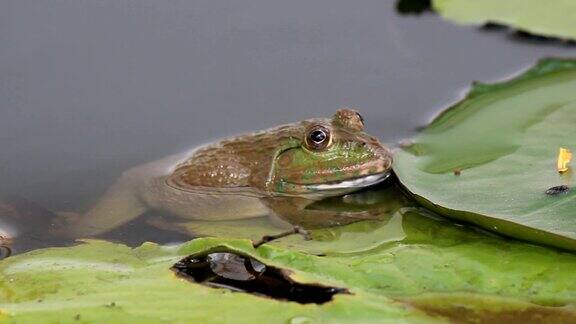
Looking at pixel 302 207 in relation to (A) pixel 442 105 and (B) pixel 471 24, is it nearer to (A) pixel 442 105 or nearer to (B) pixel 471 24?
(A) pixel 442 105

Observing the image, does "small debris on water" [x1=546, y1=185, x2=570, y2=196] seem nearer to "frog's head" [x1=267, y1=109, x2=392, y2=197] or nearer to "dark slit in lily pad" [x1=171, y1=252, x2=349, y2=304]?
"dark slit in lily pad" [x1=171, y1=252, x2=349, y2=304]

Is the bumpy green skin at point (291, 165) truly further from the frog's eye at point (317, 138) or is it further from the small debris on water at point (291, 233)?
the small debris on water at point (291, 233)

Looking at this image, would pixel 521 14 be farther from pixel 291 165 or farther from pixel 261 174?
pixel 261 174

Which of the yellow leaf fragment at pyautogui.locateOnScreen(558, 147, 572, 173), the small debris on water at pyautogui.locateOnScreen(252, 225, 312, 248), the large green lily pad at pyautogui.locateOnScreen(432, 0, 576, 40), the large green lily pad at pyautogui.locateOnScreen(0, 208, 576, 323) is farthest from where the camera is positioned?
the large green lily pad at pyautogui.locateOnScreen(432, 0, 576, 40)

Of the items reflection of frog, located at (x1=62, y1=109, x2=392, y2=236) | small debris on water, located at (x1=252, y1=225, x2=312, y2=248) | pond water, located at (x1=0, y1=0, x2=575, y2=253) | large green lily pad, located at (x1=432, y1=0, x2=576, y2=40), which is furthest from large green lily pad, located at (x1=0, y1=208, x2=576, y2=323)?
large green lily pad, located at (x1=432, y1=0, x2=576, y2=40)

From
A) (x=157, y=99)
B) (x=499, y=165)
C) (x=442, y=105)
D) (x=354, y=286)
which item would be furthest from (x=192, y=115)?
(x=354, y=286)

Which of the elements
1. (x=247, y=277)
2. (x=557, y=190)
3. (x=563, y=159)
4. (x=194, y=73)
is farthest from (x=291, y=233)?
(x=194, y=73)
